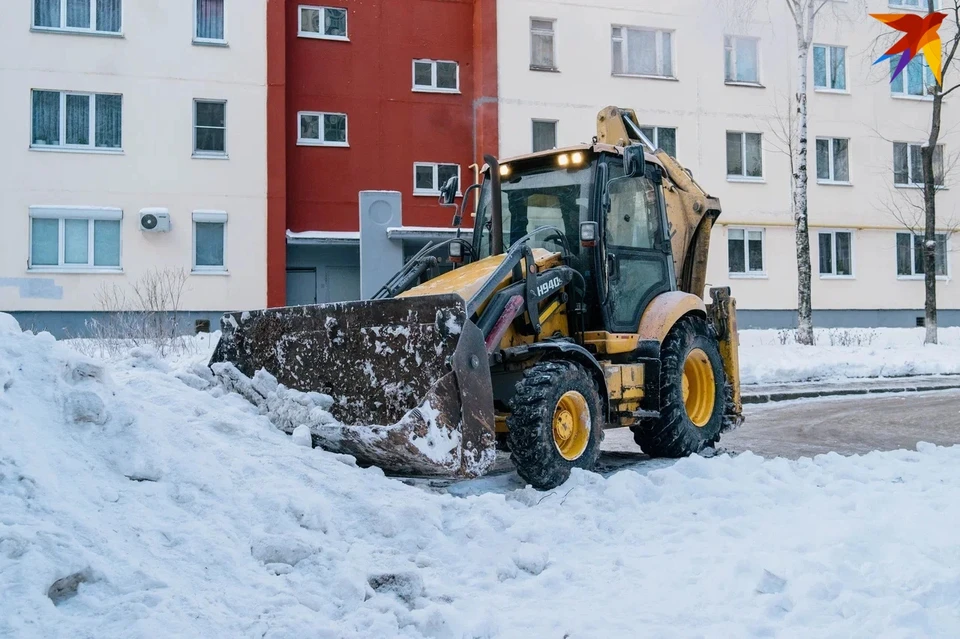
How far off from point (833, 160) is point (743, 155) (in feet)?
10.4

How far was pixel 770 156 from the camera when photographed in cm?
2745

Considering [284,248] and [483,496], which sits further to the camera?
[284,248]

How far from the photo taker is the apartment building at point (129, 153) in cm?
2183

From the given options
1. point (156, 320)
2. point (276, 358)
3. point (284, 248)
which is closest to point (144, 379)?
point (276, 358)

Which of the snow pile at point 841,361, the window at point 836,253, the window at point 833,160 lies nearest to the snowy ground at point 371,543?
the snow pile at point 841,361

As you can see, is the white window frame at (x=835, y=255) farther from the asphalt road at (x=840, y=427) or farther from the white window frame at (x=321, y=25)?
the white window frame at (x=321, y=25)

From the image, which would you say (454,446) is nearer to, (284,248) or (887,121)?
(284,248)

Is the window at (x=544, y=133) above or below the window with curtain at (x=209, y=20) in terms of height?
below

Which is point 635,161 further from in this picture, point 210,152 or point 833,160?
point 833,160

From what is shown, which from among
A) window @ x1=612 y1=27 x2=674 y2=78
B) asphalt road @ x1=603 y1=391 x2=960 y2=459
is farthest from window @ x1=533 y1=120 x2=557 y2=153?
asphalt road @ x1=603 y1=391 x2=960 y2=459

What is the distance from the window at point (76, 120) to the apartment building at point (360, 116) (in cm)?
367

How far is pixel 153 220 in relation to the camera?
877 inches

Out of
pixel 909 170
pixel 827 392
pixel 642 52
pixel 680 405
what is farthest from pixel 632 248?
pixel 909 170

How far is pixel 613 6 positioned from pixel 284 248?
1129cm
